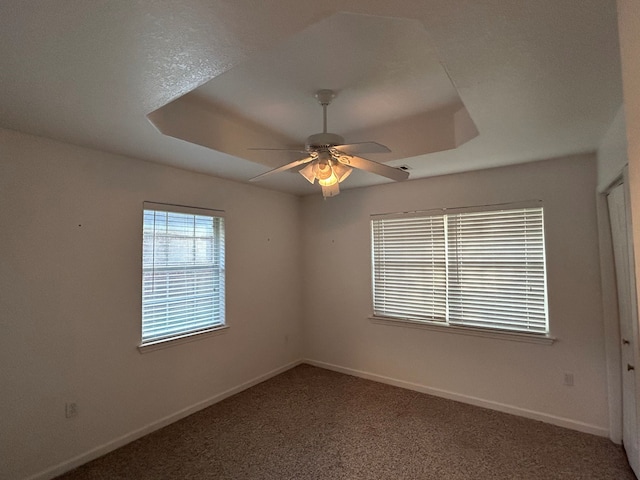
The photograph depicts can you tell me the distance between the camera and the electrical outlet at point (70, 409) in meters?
2.37

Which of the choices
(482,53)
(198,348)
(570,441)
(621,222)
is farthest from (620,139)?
(198,348)

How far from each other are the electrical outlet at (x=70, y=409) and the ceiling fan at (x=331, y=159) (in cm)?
243

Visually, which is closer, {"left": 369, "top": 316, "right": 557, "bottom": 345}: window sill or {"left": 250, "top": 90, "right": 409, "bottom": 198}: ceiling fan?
{"left": 250, "top": 90, "right": 409, "bottom": 198}: ceiling fan

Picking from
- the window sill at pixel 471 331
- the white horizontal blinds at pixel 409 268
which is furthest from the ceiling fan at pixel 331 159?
the window sill at pixel 471 331

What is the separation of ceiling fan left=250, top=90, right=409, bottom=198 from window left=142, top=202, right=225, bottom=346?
1.67 m

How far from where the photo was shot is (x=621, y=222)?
2322 millimetres

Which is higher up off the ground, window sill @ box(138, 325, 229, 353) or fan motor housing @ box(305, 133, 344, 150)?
fan motor housing @ box(305, 133, 344, 150)

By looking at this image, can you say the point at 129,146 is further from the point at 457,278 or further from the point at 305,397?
the point at 457,278

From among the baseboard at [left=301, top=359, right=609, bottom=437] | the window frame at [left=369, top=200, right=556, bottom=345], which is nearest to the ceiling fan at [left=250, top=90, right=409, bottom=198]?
the window frame at [left=369, top=200, right=556, bottom=345]

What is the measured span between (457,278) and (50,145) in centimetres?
391

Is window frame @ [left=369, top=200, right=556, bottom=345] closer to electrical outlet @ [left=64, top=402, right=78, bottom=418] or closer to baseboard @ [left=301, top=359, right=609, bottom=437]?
baseboard @ [left=301, top=359, right=609, bottom=437]

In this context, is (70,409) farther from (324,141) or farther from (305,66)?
(305,66)

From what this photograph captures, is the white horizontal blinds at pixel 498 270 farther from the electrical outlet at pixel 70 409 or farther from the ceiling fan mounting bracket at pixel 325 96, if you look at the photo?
the electrical outlet at pixel 70 409

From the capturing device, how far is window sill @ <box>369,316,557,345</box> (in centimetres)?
297
